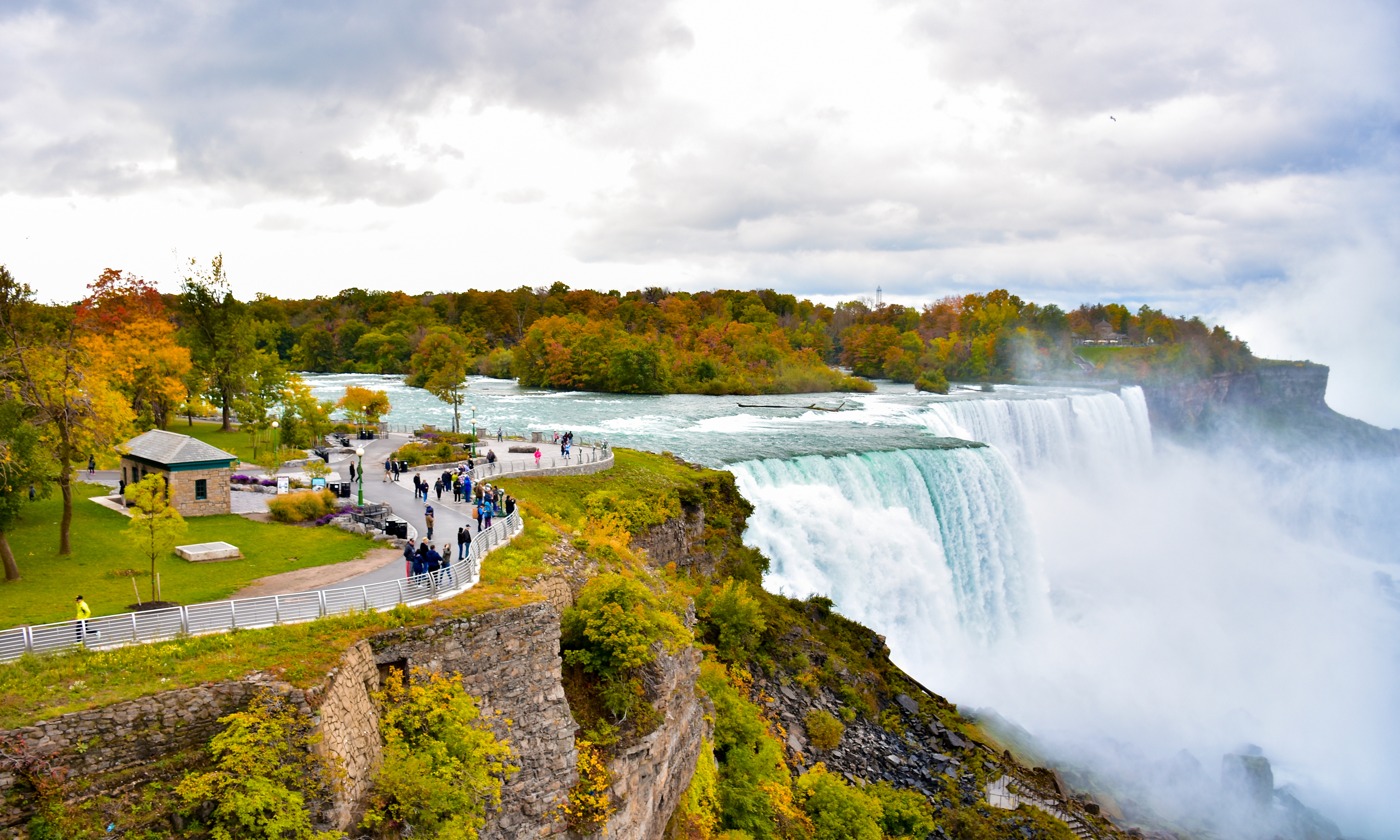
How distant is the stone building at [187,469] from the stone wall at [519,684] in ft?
42.0

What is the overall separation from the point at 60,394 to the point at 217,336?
28.4 m

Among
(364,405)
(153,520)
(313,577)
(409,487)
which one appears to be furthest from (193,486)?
(364,405)

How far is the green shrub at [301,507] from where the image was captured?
2178 centimetres

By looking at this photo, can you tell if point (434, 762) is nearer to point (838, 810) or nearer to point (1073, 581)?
point (838, 810)

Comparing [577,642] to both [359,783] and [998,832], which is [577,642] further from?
[998,832]

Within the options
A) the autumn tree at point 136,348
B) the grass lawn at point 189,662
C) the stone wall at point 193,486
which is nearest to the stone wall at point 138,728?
the grass lawn at point 189,662

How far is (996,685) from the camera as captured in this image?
2933cm

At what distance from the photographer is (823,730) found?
70.7 feet

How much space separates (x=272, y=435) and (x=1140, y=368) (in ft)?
327

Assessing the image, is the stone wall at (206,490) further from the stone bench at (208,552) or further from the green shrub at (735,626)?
the green shrub at (735,626)

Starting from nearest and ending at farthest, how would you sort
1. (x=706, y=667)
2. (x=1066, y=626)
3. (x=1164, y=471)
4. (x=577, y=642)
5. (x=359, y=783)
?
(x=359, y=783)
(x=577, y=642)
(x=706, y=667)
(x=1066, y=626)
(x=1164, y=471)

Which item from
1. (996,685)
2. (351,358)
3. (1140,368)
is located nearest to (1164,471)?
(996,685)

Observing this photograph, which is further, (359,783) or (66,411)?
(66,411)

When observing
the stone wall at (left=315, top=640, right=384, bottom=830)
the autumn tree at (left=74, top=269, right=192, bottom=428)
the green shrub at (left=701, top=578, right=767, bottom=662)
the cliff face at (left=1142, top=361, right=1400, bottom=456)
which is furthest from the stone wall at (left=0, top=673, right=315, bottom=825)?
the cliff face at (left=1142, top=361, right=1400, bottom=456)
